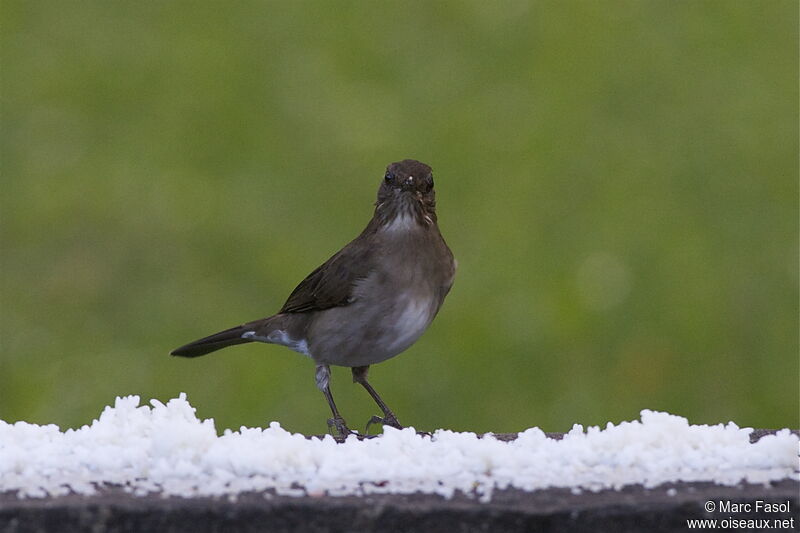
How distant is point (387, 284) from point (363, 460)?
1.69 metres

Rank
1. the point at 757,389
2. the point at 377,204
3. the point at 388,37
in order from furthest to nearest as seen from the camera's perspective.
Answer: the point at 388,37 < the point at 757,389 < the point at 377,204

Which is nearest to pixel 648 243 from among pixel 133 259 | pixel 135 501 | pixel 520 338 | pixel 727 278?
pixel 727 278

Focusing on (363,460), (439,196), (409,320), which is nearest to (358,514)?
(363,460)

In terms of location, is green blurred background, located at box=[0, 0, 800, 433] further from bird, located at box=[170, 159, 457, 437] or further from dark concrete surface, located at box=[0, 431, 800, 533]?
dark concrete surface, located at box=[0, 431, 800, 533]

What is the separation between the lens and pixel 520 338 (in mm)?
7578

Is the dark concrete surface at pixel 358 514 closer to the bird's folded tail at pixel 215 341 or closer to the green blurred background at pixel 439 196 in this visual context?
the bird's folded tail at pixel 215 341

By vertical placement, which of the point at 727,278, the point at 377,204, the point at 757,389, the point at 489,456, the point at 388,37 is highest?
the point at 388,37

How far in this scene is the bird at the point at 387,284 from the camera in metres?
4.86

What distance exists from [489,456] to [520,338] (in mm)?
4291

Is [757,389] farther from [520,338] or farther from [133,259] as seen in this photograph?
[133,259]

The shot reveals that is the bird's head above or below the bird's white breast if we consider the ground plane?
above

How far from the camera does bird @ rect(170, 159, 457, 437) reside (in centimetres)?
486

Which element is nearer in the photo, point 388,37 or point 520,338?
point 520,338

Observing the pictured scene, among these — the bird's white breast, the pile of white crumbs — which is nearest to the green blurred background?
the bird's white breast
